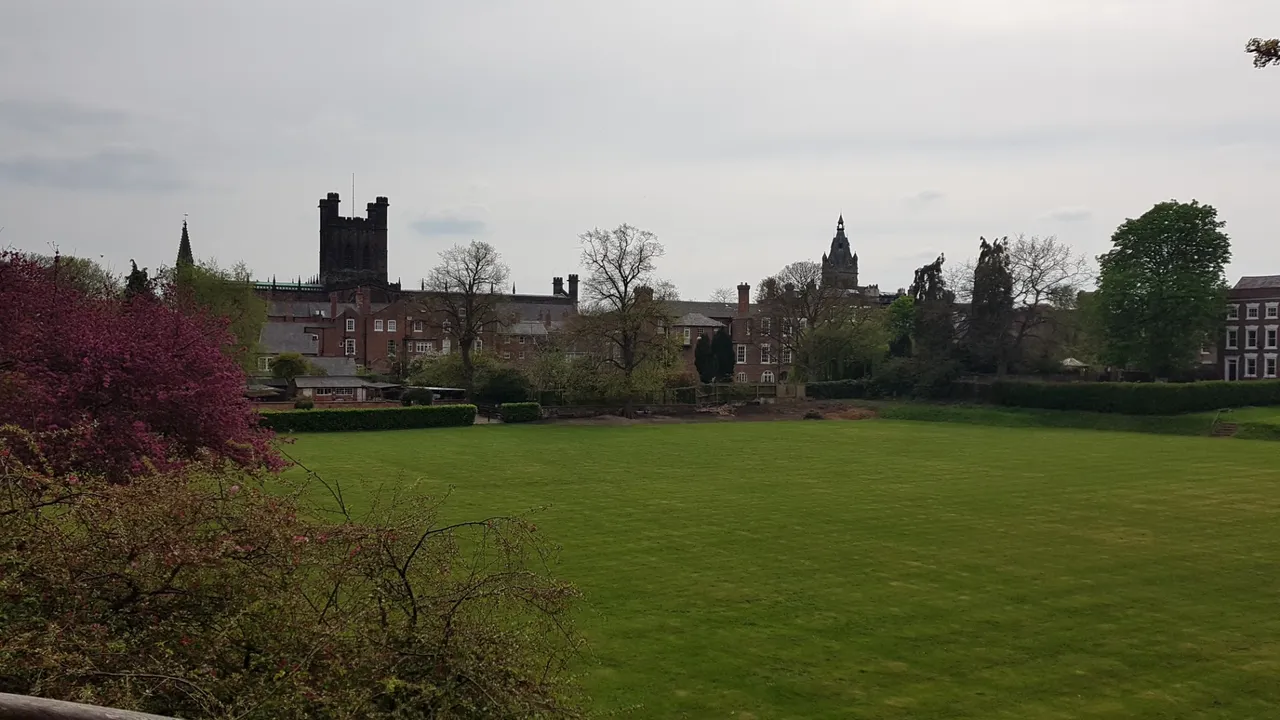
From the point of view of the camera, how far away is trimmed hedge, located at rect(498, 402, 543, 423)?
5428cm

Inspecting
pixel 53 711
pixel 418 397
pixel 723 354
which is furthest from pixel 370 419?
pixel 53 711

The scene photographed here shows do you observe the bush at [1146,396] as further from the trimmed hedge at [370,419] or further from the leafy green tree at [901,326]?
the trimmed hedge at [370,419]

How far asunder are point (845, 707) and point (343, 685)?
5.88 meters

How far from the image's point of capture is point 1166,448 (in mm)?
38031

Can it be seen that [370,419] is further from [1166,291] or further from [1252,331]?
[1252,331]

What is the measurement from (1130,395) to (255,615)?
53383mm

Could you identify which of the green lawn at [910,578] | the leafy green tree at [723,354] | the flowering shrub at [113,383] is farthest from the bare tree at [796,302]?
the flowering shrub at [113,383]

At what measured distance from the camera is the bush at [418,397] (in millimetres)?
60125

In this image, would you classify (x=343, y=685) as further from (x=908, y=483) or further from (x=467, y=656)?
(x=908, y=483)

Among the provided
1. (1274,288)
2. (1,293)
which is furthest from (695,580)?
(1274,288)

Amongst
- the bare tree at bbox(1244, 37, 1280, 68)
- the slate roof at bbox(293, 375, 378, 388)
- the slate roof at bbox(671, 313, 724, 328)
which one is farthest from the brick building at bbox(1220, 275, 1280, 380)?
the bare tree at bbox(1244, 37, 1280, 68)

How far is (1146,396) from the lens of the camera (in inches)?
1980

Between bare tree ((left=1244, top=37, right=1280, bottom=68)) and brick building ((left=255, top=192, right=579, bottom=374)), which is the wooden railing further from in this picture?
brick building ((left=255, top=192, right=579, bottom=374))

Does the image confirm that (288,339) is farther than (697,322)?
Yes
